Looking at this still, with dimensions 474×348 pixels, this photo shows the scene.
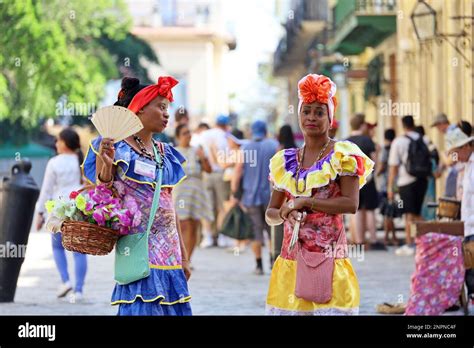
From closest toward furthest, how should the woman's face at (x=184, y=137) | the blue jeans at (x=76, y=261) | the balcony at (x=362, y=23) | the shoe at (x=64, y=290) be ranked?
the blue jeans at (x=76, y=261) < the shoe at (x=64, y=290) < the woman's face at (x=184, y=137) < the balcony at (x=362, y=23)

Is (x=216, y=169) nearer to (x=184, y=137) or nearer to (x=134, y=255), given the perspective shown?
(x=184, y=137)

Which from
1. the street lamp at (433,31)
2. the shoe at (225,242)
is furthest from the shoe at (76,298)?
the shoe at (225,242)

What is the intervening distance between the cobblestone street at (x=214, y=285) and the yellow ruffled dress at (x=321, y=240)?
5.00 metres

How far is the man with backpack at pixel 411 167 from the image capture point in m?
18.5

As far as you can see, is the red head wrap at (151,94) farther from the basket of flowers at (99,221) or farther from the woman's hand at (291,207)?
the woman's hand at (291,207)

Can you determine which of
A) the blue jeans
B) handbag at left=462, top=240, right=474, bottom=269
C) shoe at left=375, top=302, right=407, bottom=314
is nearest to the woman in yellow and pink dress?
handbag at left=462, top=240, right=474, bottom=269

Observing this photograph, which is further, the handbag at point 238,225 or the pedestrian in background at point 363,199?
the pedestrian in background at point 363,199

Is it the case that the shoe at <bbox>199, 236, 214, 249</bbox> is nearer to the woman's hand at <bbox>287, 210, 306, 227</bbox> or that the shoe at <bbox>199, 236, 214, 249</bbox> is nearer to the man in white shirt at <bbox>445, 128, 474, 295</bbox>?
the man in white shirt at <bbox>445, 128, 474, 295</bbox>

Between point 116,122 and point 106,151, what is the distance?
154 millimetres

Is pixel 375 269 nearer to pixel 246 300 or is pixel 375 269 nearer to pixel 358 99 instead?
pixel 246 300

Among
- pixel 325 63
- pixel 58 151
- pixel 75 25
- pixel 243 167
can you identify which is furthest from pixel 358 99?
pixel 58 151

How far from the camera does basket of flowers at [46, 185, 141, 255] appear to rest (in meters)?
7.55

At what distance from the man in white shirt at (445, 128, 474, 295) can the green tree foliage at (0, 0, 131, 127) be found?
2184 cm

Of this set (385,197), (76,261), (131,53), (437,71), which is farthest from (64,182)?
(131,53)
